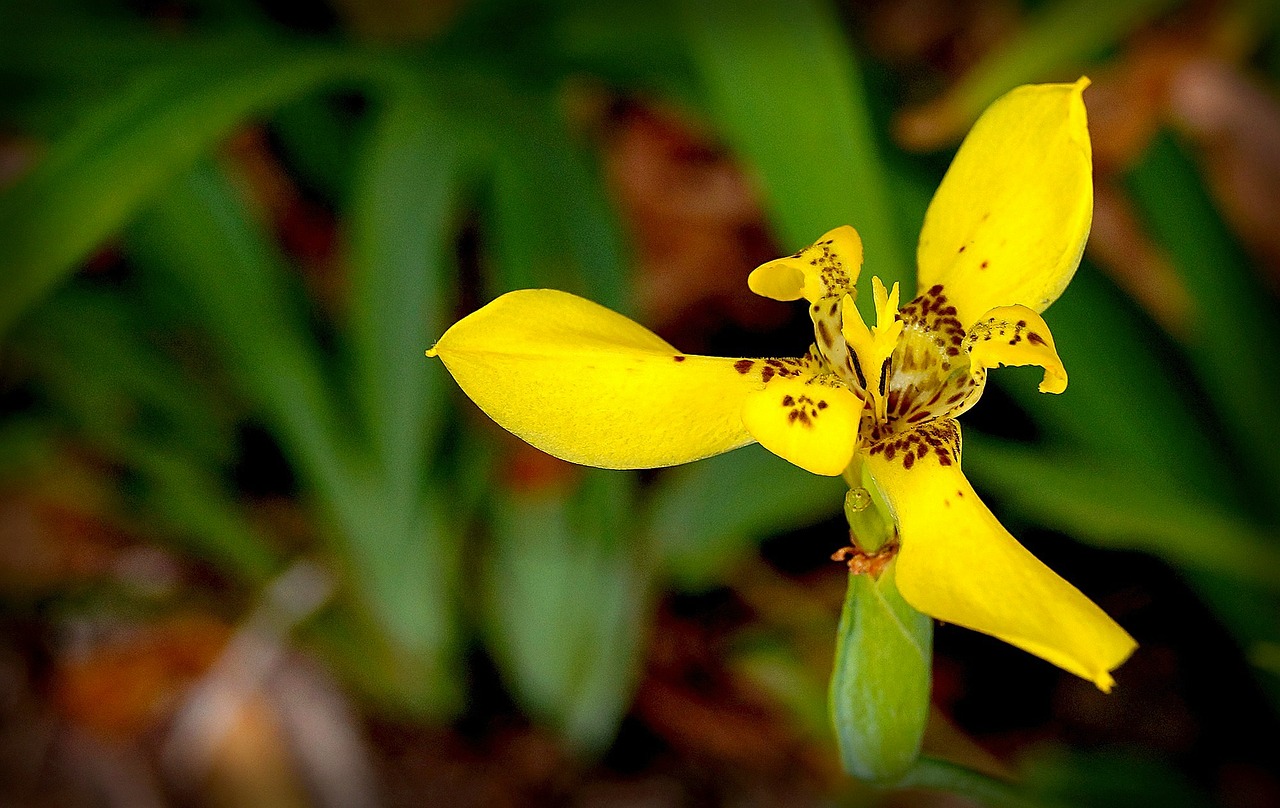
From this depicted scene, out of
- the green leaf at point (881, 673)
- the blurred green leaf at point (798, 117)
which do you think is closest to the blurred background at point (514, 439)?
the blurred green leaf at point (798, 117)

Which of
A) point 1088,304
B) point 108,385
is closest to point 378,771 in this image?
point 108,385

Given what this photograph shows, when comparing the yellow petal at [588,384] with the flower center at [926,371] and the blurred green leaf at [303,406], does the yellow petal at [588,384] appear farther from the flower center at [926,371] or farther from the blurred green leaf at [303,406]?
the blurred green leaf at [303,406]

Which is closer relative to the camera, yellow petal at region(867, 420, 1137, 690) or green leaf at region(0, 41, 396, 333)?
yellow petal at region(867, 420, 1137, 690)

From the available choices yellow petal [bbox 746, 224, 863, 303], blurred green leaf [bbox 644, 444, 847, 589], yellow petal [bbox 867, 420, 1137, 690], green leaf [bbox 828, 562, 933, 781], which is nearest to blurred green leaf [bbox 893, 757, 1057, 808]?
green leaf [bbox 828, 562, 933, 781]

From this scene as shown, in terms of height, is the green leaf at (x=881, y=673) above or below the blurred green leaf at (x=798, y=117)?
below

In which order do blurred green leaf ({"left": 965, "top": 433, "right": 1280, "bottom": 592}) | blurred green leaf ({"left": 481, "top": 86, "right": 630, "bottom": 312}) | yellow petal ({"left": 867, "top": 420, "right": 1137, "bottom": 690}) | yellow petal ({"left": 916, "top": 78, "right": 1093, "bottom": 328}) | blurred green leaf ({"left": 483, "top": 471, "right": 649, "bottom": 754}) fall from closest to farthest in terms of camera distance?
yellow petal ({"left": 867, "top": 420, "right": 1137, "bottom": 690}) < yellow petal ({"left": 916, "top": 78, "right": 1093, "bottom": 328}) < blurred green leaf ({"left": 965, "top": 433, "right": 1280, "bottom": 592}) < blurred green leaf ({"left": 481, "top": 86, "right": 630, "bottom": 312}) < blurred green leaf ({"left": 483, "top": 471, "right": 649, "bottom": 754})

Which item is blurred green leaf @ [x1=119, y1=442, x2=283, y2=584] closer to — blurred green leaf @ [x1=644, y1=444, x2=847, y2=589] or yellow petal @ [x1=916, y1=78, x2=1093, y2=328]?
blurred green leaf @ [x1=644, y1=444, x2=847, y2=589]

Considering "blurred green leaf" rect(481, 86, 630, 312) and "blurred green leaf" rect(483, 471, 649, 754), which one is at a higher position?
"blurred green leaf" rect(481, 86, 630, 312)

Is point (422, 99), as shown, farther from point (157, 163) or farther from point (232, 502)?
point (232, 502)
